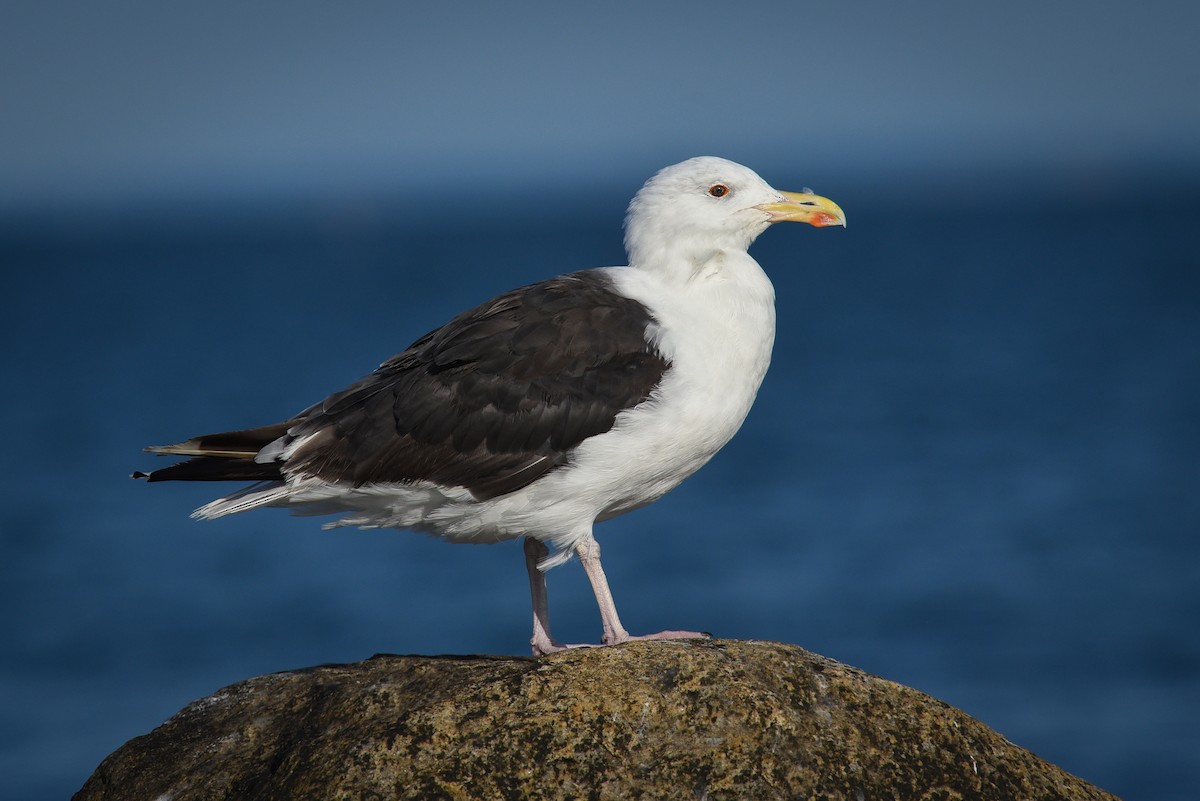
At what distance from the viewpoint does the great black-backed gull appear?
8.05 metres

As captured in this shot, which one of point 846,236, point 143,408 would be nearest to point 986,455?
point 143,408

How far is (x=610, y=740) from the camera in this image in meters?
6.44

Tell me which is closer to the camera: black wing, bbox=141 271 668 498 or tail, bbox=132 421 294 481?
black wing, bbox=141 271 668 498

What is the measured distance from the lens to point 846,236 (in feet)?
409

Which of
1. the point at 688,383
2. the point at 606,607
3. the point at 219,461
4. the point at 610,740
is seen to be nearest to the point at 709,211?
the point at 688,383

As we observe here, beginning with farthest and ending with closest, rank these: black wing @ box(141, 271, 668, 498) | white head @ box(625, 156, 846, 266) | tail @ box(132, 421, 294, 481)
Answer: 1. white head @ box(625, 156, 846, 266)
2. tail @ box(132, 421, 294, 481)
3. black wing @ box(141, 271, 668, 498)

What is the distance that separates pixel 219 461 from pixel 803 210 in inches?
155

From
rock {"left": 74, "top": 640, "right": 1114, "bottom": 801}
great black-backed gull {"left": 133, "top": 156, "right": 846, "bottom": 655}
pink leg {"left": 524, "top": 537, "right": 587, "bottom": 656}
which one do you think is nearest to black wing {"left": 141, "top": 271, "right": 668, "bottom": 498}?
great black-backed gull {"left": 133, "top": 156, "right": 846, "bottom": 655}

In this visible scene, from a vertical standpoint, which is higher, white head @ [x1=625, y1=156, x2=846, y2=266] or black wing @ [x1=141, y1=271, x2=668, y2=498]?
white head @ [x1=625, y1=156, x2=846, y2=266]

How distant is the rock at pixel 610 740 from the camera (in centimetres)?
630

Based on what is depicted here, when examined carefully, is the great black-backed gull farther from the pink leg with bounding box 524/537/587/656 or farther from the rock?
the rock

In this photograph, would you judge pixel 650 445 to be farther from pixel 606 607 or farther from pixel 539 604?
pixel 539 604

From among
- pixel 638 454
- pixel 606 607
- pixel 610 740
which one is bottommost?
pixel 610 740

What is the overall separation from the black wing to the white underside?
3.4 inches
